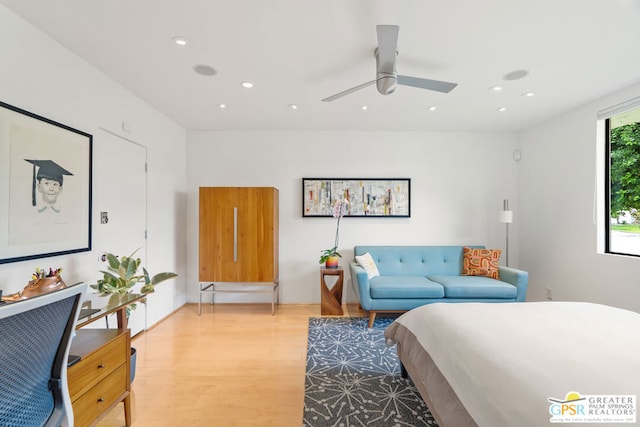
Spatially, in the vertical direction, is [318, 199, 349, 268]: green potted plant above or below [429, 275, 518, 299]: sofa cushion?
above

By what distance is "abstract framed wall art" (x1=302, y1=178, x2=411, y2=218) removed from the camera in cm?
407

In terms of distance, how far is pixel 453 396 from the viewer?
1.25 meters

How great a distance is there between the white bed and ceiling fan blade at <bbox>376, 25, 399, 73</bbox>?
1703mm

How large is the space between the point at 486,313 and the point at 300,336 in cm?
187

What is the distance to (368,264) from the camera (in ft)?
11.7

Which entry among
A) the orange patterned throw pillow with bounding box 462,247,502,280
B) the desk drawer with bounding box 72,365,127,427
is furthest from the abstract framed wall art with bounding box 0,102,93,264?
the orange patterned throw pillow with bounding box 462,247,502,280

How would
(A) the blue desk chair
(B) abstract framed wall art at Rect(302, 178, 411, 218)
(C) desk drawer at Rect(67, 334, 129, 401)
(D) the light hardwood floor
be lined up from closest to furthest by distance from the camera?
(A) the blue desk chair, (C) desk drawer at Rect(67, 334, 129, 401), (D) the light hardwood floor, (B) abstract framed wall art at Rect(302, 178, 411, 218)

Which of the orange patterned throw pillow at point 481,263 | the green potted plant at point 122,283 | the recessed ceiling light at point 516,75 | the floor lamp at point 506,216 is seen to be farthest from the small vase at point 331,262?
the recessed ceiling light at point 516,75

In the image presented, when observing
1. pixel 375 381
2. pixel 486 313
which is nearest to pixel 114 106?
pixel 375 381

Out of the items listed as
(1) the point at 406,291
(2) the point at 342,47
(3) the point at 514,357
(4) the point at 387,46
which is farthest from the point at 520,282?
(2) the point at 342,47

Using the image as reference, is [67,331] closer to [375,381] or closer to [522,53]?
[375,381]

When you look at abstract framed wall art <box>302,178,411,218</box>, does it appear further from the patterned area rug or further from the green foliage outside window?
the green foliage outside window

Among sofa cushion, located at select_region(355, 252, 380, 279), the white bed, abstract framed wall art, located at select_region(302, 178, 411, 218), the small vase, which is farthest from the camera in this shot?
abstract framed wall art, located at select_region(302, 178, 411, 218)

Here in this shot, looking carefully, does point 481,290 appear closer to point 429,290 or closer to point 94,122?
point 429,290
